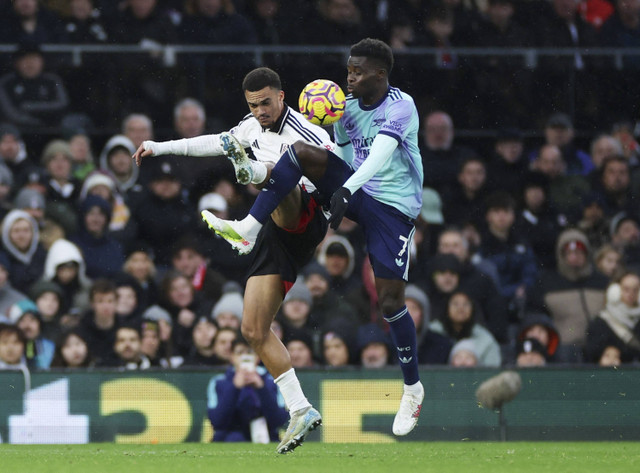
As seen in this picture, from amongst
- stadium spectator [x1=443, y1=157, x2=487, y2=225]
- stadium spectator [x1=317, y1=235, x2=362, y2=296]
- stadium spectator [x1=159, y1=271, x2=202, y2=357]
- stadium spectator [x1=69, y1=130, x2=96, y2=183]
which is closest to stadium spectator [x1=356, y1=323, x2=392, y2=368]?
stadium spectator [x1=317, y1=235, x2=362, y2=296]

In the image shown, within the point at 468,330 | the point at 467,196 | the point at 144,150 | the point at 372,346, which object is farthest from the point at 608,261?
the point at 144,150

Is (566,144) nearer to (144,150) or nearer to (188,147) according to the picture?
(188,147)

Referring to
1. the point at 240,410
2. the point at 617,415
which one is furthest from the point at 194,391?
the point at 617,415

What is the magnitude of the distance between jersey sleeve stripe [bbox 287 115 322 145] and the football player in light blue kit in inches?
8.8

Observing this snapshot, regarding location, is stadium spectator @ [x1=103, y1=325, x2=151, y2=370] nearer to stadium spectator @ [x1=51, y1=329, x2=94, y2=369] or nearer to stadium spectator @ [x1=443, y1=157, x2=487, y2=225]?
stadium spectator @ [x1=51, y1=329, x2=94, y2=369]

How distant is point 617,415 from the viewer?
34.6ft

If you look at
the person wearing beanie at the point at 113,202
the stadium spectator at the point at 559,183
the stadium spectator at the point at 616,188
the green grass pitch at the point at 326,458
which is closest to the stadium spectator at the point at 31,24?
the person wearing beanie at the point at 113,202

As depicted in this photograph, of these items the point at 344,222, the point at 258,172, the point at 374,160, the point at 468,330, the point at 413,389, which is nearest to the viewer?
the point at 258,172

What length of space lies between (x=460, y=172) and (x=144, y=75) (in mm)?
3638

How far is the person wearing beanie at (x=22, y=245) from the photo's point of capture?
480 inches

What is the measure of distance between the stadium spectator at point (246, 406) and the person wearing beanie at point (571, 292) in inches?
123

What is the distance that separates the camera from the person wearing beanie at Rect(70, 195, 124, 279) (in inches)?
487

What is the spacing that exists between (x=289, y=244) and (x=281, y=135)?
71cm

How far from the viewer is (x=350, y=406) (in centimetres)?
1055
